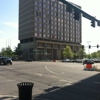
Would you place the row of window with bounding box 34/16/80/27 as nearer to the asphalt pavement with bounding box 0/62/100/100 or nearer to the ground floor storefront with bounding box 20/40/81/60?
the ground floor storefront with bounding box 20/40/81/60

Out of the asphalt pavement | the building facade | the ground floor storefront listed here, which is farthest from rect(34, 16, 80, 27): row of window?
the asphalt pavement

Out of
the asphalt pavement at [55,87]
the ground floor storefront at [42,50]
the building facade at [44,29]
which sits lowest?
the asphalt pavement at [55,87]

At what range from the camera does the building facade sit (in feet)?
365

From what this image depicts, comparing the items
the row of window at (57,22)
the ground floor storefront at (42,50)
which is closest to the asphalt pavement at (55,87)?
the ground floor storefront at (42,50)

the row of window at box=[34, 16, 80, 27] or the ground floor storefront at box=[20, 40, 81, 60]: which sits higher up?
the row of window at box=[34, 16, 80, 27]

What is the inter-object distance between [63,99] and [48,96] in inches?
35.5

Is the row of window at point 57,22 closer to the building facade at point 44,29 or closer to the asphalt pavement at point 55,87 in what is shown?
the building facade at point 44,29

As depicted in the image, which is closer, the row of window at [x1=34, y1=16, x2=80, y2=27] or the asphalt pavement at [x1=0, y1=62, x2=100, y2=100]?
the asphalt pavement at [x1=0, y1=62, x2=100, y2=100]

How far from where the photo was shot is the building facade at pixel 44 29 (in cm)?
11138

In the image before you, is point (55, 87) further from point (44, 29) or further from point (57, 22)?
point (57, 22)

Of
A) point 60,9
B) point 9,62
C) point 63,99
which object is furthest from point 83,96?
point 60,9

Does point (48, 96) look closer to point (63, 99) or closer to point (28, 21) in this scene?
point (63, 99)

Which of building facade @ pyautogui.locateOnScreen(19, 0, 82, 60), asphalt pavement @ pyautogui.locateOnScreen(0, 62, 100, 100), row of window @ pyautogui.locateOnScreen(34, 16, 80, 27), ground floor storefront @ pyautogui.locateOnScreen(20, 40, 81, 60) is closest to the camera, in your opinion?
asphalt pavement @ pyautogui.locateOnScreen(0, 62, 100, 100)

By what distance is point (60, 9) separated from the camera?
128 metres
